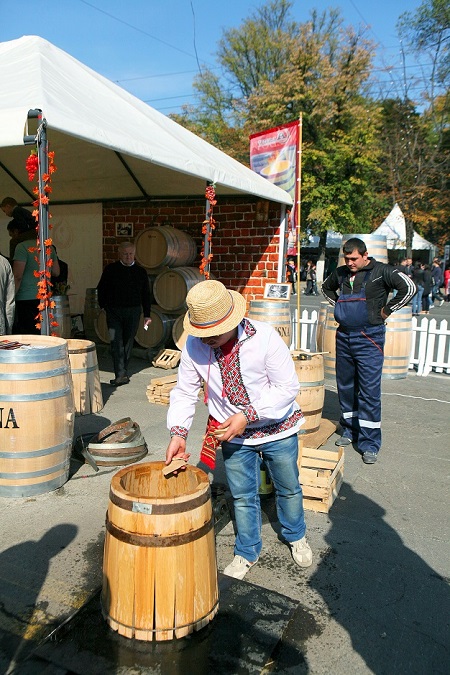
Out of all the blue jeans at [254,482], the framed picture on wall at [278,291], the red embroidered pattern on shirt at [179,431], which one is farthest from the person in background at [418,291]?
the red embroidered pattern on shirt at [179,431]

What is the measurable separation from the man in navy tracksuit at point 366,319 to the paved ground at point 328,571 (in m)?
0.37

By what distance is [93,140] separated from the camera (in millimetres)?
5051

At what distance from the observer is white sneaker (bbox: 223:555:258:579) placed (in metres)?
3.03

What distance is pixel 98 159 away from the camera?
8.77m

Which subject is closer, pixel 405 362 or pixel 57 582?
pixel 57 582

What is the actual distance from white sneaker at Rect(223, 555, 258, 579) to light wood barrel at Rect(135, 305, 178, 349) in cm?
593

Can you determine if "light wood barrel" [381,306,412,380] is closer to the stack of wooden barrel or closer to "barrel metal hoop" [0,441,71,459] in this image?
the stack of wooden barrel

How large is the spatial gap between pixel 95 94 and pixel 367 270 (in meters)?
3.85

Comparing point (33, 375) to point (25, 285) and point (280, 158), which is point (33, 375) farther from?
point (280, 158)

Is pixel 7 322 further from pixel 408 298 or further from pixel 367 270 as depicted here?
pixel 408 298

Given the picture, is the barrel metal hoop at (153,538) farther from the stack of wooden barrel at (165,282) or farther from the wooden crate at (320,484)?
the stack of wooden barrel at (165,282)

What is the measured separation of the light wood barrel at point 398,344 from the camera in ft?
26.9

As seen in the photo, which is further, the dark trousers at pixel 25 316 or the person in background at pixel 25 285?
the dark trousers at pixel 25 316

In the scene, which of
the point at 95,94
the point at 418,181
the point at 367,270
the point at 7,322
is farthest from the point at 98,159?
the point at 418,181
